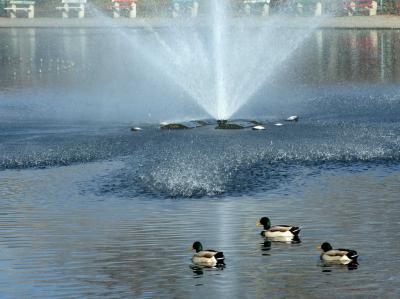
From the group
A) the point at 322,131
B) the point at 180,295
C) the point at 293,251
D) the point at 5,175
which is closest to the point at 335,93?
the point at 322,131

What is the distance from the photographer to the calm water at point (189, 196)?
2833cm

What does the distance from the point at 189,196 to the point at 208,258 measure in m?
9.36

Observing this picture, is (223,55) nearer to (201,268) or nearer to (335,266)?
(201,268)

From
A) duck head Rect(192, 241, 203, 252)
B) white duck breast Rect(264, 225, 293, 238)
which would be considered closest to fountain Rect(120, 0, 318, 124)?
white duck breast Rect(264, 225, 293, 238)

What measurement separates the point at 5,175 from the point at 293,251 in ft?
48.7

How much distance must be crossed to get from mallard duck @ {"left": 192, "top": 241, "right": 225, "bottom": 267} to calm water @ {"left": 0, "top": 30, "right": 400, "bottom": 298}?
7.8 inches

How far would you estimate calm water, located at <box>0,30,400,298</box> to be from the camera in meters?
28.3

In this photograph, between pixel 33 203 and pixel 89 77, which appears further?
pixel 89 77

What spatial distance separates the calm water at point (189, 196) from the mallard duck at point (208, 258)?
198 mm

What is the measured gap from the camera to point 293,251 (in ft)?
102

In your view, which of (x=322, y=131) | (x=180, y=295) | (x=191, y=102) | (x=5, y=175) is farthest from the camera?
(x=191, y=102)

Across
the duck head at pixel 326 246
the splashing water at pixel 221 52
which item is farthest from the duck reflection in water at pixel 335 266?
the splashing water at pixel 221 52

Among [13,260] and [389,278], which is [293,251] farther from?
[13,260]

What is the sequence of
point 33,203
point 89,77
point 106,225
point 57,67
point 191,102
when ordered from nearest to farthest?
point 106,225 → point 33,203 → point 191,102 → point 89,77 → point 57,67
